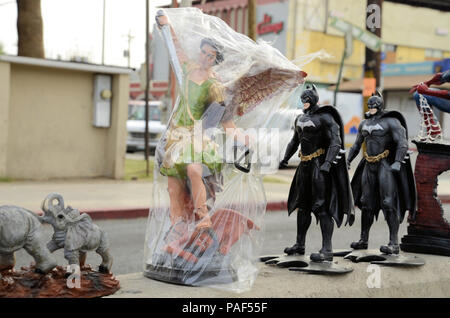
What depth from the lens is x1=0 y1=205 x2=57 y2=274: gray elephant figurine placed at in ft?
11.3

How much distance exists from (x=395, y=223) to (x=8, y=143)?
10.6 meters

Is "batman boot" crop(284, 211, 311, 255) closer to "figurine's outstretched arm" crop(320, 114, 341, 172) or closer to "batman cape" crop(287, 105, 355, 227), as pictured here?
"batman cape" crop(287, 105, 355, 227)

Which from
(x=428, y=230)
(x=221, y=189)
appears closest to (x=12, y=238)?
(x=221, y=189)

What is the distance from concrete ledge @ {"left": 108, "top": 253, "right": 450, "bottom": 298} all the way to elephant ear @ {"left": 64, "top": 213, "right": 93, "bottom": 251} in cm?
38

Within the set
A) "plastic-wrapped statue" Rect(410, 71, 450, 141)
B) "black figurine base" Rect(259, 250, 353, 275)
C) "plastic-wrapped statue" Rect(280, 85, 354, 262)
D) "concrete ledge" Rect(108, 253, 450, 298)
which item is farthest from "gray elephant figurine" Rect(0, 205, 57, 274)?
"plastic-wrapped statue" Rect(410, 71, 450, 141)

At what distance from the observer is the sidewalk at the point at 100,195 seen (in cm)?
1067

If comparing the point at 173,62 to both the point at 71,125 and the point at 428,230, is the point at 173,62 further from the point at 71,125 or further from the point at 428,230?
the point at 71,125

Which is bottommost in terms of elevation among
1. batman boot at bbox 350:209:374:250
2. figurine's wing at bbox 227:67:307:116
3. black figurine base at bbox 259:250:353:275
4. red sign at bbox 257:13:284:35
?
black figurine base at bbox 259:250:353:275

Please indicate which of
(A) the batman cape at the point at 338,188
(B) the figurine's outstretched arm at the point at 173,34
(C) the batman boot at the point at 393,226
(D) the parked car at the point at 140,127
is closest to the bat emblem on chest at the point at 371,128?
(A) the batman cape at the point at 338,188

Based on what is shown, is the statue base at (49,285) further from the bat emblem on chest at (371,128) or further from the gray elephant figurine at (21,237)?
the bat emblem on chest at (371,128)

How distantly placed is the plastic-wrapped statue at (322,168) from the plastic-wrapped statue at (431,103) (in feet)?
4.36

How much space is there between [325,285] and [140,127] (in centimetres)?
2086

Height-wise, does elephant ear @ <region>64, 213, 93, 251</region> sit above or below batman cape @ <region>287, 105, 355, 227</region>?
below

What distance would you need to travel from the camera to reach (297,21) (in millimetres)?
31266
